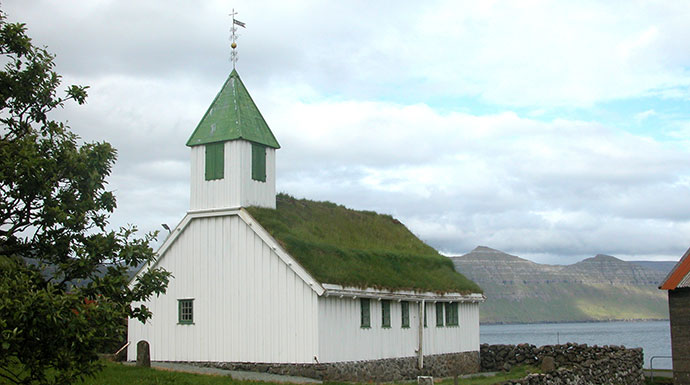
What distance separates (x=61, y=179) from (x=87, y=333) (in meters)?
3.36

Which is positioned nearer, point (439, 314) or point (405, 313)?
point (405, 313)

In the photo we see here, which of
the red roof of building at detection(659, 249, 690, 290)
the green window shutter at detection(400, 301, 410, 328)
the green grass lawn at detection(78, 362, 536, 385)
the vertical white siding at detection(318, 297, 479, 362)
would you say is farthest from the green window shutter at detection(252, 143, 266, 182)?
the red roof of building at detection(659, 249, 690, 290)

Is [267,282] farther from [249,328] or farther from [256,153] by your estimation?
[256,153]

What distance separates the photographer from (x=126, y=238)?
1522cm

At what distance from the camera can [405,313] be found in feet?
110

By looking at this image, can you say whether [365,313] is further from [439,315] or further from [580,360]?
[580,360]

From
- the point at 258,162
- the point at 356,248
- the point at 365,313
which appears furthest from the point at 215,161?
the point at 365,313

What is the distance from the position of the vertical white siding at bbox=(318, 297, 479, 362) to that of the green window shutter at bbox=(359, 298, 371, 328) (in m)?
0.20

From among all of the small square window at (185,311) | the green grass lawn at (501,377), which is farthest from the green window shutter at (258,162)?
the green grass lawn at (501,377)

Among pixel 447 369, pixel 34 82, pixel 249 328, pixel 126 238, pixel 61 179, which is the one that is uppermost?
pixel 34 82

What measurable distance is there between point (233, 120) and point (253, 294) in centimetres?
715

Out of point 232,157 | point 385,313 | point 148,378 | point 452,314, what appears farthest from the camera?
point 452,314

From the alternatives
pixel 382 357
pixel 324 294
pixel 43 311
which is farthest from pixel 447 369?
pixel 43 311

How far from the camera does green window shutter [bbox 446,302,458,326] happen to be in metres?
37.5
